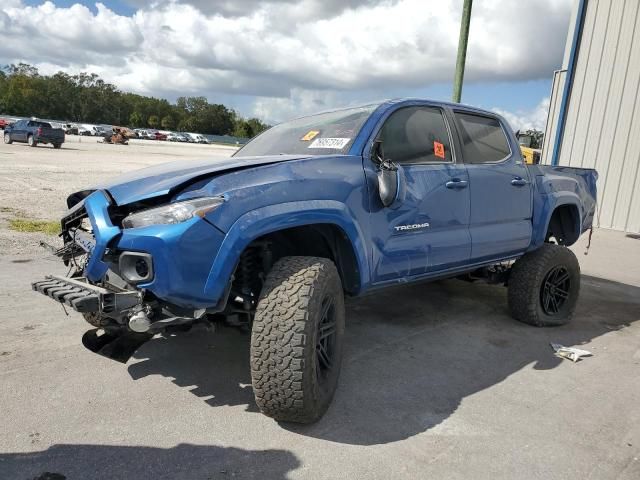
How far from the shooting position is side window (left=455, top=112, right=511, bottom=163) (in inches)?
177

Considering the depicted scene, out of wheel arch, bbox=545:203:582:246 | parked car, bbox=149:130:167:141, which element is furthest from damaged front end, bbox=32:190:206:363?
parked car, bbox=149:130:167:141

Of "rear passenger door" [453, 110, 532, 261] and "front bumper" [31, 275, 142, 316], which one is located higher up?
"rear passenger door" [453, 110, 532, 261]

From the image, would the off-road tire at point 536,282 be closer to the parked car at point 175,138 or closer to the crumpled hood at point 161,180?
the crumpled hood at point 161,180

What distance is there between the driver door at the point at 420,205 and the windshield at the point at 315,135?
8.6 inches

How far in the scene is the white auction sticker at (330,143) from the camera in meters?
3.67

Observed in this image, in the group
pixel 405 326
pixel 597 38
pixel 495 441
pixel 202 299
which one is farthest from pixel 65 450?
pixel 597 38

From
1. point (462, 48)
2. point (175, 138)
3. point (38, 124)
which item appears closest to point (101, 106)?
point (175, 138)

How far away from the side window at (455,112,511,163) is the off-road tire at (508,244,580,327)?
1.04 metres

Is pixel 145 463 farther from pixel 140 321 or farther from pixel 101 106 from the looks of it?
pixel 101 106

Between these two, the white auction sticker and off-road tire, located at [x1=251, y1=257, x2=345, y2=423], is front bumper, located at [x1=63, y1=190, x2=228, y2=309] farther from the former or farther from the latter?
the white auction sticker

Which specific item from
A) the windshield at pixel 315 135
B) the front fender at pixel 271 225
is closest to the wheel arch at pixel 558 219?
the windshield at pixel 315 135

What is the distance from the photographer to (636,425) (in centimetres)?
331

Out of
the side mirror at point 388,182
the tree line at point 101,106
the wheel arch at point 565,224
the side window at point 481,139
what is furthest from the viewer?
the tree line at point 101,106

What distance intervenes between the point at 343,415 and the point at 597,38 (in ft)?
40.2
